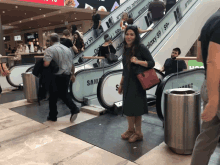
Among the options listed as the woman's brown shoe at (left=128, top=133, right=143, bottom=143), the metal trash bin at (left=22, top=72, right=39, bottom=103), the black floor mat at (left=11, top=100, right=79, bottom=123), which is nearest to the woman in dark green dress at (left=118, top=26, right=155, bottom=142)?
the woman's brown shoe at (left=128, top=133, right=143, bottom=143)

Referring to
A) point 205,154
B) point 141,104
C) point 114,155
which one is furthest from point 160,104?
point 205,154

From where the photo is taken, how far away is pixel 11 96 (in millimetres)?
6367

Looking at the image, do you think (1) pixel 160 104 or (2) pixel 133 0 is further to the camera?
(2) pixel 133 0

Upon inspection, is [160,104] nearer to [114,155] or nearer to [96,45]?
[114,155]

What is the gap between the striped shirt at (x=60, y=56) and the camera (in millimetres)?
3715

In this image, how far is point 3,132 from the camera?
3.60 meters

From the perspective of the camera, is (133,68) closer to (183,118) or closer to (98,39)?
(183,118)

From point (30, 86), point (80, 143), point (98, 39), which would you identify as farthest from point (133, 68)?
point (98, 39)

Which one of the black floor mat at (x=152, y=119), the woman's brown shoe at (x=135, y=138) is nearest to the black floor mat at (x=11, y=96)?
the black floor mat at (x=152, y=119)

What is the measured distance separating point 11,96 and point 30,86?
1.17 metres

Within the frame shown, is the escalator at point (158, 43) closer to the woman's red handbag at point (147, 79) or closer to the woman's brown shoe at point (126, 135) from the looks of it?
the woman's brown shoe at point (126, 135)

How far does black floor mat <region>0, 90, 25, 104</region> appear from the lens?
5910mm

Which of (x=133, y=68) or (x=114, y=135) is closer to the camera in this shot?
(x=133, y=68)

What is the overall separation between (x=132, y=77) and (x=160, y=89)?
0.56 metres
